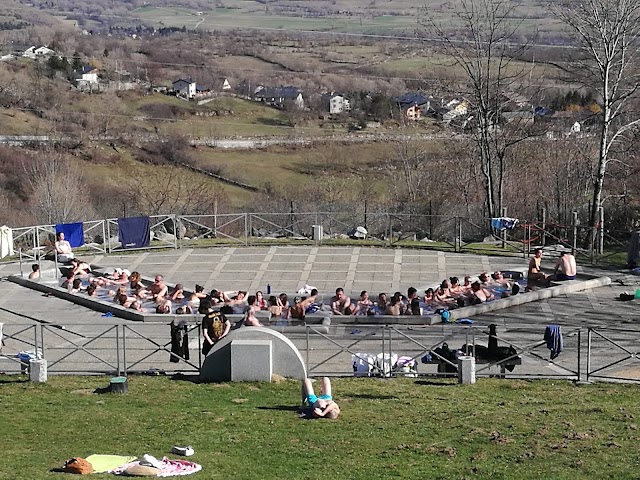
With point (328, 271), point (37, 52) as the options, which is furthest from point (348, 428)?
point (37, 52)

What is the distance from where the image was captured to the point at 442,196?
5003cm

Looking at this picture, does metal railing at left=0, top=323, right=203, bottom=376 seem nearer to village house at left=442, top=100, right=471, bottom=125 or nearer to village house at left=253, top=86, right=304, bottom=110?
village house at left=442, top=100, right=471, bottom=125

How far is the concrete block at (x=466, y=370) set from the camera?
17.3 metres

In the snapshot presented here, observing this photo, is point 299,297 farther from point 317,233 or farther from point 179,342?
point 317,233

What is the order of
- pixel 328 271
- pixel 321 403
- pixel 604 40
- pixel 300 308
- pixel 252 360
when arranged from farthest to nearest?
1. pixel 604 40
2. pixel 328 271
3. pixel 300 308
4. pixel 252 360
5. pixel 321 403

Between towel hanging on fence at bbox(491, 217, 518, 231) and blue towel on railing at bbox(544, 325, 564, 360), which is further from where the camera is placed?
towel hanging on fence at bbox(491, 217, 518, 231)

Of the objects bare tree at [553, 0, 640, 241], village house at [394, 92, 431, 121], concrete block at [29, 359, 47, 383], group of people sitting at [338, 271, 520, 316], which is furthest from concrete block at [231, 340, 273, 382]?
village house at [394, 92, 431, 121]

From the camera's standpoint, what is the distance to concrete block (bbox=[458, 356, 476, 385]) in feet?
56.9

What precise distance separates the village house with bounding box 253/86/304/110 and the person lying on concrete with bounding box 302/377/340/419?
97478 millimetres

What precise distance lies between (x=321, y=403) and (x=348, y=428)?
2.41 ft

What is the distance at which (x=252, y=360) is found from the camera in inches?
679

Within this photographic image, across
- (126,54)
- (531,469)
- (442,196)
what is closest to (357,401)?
(531,469)

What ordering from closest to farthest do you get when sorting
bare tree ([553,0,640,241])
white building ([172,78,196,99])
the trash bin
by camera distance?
the trash bin, bare tree ([553,0,640,241]), white building ([172,78,196,99])

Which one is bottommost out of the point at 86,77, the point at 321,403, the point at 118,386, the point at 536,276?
the point at 118,386
